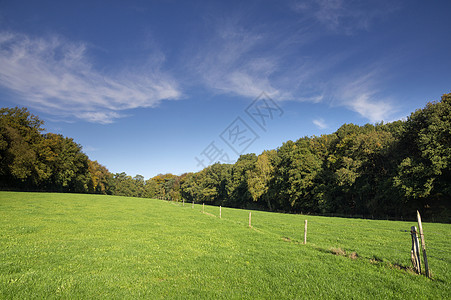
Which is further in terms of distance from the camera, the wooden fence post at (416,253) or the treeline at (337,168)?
the treeline at (337,168)

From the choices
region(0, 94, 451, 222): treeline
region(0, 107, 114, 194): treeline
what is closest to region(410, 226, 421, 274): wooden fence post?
region(0, 94, 451, 222): treeline

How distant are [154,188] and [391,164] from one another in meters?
154

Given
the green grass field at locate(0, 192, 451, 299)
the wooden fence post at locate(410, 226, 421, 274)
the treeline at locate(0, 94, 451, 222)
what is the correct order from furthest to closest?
the treeline at locate(0, 94, 451, 222), the wooden fence post at locate(410, 226, 421, 274), the green grass field at locate(0, 192, 451, 299)

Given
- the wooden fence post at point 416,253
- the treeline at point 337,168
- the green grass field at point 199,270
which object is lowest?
the green grass field at point 199,270

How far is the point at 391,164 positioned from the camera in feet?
138

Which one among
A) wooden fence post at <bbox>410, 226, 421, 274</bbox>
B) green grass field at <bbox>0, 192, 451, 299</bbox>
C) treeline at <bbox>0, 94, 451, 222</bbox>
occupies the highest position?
treeline at <bbox>0, 94, 451, 222</bbox>

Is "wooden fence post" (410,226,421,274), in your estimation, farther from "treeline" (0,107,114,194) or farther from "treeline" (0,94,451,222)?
"treeline" (0,107,114,194)

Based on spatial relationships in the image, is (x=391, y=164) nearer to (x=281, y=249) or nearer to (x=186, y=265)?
(x=281, y=249)

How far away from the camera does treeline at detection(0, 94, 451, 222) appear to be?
33.2m

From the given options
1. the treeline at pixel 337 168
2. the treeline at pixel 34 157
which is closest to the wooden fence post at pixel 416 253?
the treeline at pixel 337 168

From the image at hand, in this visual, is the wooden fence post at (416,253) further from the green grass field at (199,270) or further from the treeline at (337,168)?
the treeline at (337,168)

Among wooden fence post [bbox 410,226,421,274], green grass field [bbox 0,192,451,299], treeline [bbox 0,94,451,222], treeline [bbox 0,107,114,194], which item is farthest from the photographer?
treeline [bbox 0,107,114,194]

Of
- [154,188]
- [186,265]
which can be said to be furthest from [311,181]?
[154,188]

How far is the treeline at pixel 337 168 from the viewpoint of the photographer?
3316 centimetres
